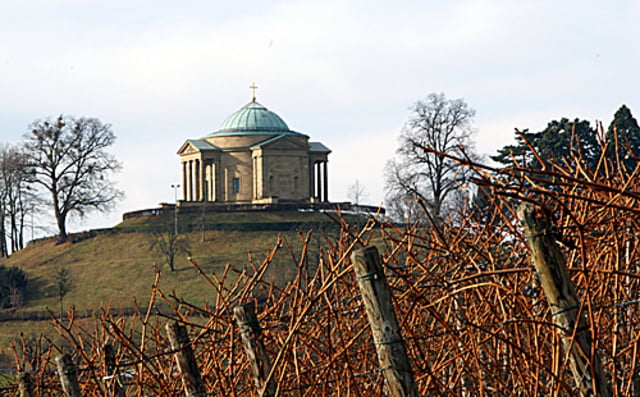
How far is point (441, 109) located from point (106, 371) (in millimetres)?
44190

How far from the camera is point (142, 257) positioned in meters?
50.4

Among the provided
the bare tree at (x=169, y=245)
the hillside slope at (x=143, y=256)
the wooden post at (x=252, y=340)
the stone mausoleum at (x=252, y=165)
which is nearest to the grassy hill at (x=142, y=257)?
the hillside slope at (x=143, y=256)

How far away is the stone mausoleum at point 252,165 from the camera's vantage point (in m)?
66.1

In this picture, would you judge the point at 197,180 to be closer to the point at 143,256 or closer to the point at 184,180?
the point at 184,180

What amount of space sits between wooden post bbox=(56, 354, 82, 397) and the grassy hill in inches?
1272

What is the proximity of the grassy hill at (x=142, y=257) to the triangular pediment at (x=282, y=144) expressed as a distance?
25.3 feet

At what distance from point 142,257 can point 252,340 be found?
4743 centimetres

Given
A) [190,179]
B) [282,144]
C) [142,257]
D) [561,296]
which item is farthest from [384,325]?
[190,179]

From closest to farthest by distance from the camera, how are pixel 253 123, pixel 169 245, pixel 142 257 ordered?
pixel 169 245 → pixel 142 257 → pixel 253 123

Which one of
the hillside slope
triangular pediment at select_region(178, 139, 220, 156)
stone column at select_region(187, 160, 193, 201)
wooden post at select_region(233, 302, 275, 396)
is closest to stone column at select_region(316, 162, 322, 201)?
triangular pediment at select_region(178, 139, 220, 156)

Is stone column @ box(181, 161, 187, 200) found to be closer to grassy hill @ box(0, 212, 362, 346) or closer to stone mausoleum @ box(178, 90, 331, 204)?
stone mausoleum @ box(178, 90, 331, 204)

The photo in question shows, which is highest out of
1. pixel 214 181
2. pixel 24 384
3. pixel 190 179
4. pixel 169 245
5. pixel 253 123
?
pixel 253 123

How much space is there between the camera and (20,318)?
128 feet

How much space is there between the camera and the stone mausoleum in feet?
217
